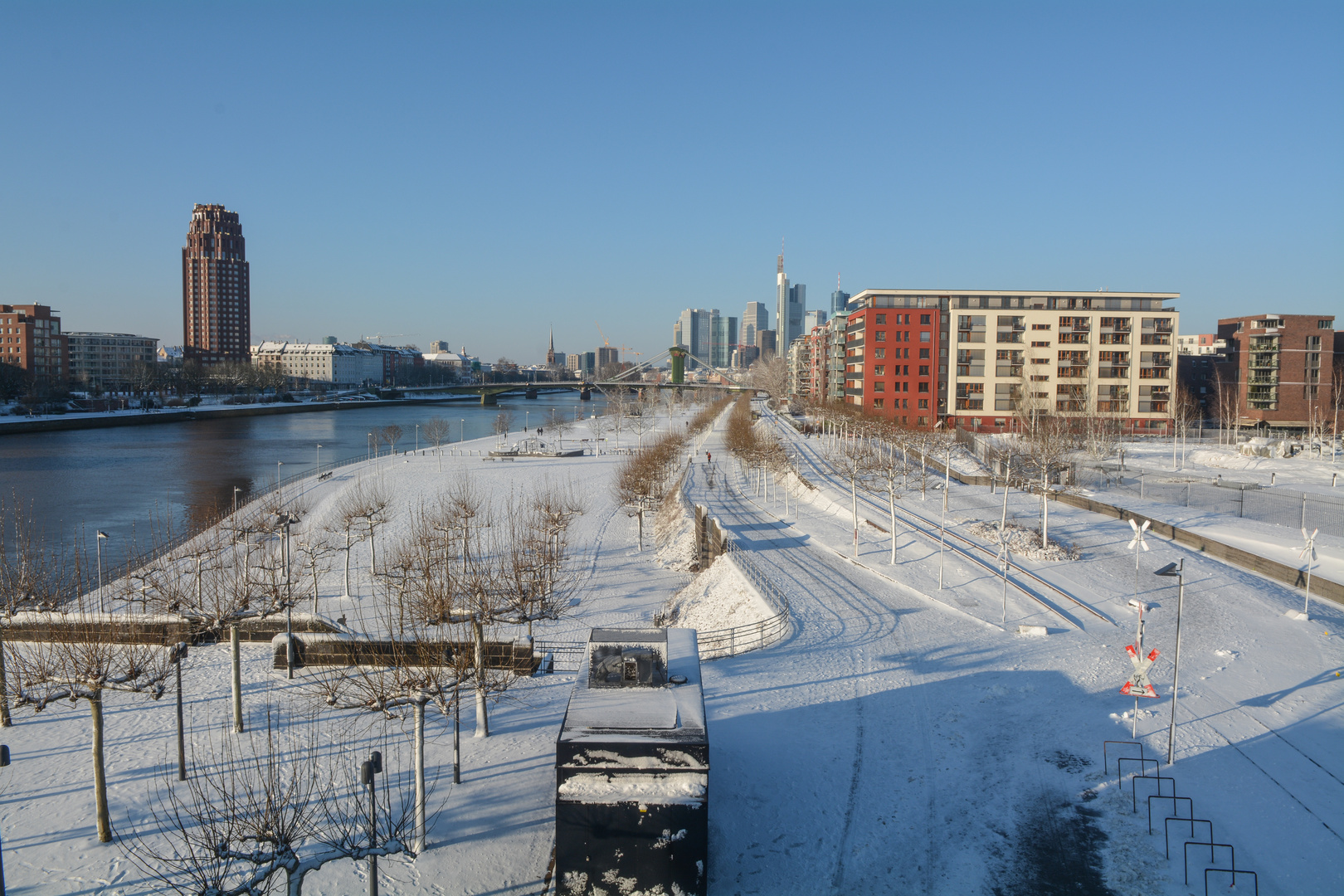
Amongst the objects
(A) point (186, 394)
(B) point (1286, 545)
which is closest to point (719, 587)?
(B) point (1286, 545)

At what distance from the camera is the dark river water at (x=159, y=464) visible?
1024 inches

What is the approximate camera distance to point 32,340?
85312 millimetres

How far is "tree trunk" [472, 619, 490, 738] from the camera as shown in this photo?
8.28 meters

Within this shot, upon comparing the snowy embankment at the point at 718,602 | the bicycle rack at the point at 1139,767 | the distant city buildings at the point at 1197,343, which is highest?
the distant city buildings at the point at 1197,343

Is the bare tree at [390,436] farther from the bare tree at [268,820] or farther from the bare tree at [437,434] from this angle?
the bare tree at [268,820]

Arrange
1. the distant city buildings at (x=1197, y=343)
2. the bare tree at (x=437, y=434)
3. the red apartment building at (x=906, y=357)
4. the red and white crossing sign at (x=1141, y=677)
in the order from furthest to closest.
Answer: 1. the distant city buildings at (x=1197, y=343)
2. the red apartment building at (x=906, y=357)
3. the bare tree at (x=437, y=434)
4. the red and white crossing sign at (x=1141, y=677)

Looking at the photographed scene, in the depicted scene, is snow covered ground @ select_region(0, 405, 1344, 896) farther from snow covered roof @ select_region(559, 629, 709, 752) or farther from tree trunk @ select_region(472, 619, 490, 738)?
snow covered roof @ select_region(559, 629, 709, 752)

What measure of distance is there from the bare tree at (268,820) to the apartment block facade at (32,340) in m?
91.0

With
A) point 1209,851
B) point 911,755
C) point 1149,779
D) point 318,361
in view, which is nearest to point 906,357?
point 911,755

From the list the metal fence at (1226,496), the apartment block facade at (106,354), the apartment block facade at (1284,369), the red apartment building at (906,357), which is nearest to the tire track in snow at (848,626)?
the metal fence at (1226,496)

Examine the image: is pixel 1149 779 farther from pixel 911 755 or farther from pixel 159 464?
pixel 159 464

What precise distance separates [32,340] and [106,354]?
28.1m

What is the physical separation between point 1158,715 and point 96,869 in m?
10.3

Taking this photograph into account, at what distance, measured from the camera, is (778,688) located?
1002 centimetres
